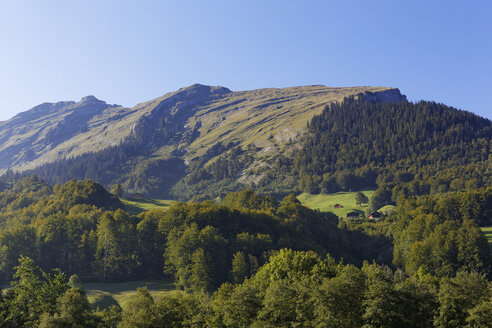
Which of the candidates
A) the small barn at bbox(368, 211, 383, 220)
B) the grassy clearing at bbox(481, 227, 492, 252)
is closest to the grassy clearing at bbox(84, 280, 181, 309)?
the grassy clearing at bbox(481, 227, 492, 252)

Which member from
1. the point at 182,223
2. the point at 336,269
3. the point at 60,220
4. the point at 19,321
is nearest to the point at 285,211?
the point at 182,223

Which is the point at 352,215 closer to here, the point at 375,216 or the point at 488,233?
the point at 375,216

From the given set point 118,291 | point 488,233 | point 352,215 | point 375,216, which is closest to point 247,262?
point 118,291

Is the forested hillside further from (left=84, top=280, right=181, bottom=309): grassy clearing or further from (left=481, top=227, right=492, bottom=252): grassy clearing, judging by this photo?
(left=481, top=227, right=492, bottom=252): grassy clearing

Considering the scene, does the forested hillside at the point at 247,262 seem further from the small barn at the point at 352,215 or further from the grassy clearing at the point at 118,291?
the small barn at the point at 352,215

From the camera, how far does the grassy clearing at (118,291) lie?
83.6 m

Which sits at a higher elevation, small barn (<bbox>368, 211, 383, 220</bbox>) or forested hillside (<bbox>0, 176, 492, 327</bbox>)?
forested hillside (<bbox>0, 176, 492, 327</bbox>)

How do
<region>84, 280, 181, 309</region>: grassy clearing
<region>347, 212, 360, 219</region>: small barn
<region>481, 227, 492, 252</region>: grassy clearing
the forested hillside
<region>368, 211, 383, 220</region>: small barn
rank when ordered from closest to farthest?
the forested hillside, <region>84, 280, 181, 309</region>: grassy clearing, <region>481, 227, 492, 252</region>: grassy clearing, <region>368, 211, 383, 220</region>: small barn, <region>347, 212, 360, 219</region>: small barn

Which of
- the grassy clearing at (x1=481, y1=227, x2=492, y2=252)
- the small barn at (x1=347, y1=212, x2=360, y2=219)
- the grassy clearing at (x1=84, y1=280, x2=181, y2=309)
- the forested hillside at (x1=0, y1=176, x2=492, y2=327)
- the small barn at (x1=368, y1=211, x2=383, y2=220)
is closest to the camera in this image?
the forested hillside at (x1=0, y1=176, x2=492, y2=327)

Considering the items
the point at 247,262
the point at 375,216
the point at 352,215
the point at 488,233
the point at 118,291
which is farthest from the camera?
the point at 352,215

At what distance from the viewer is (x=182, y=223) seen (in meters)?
121

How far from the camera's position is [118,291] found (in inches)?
3708

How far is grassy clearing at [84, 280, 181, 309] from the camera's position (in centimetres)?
8356

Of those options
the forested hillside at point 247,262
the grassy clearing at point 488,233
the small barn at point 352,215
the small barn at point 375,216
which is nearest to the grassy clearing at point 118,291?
the forested hillside at point 247,262
